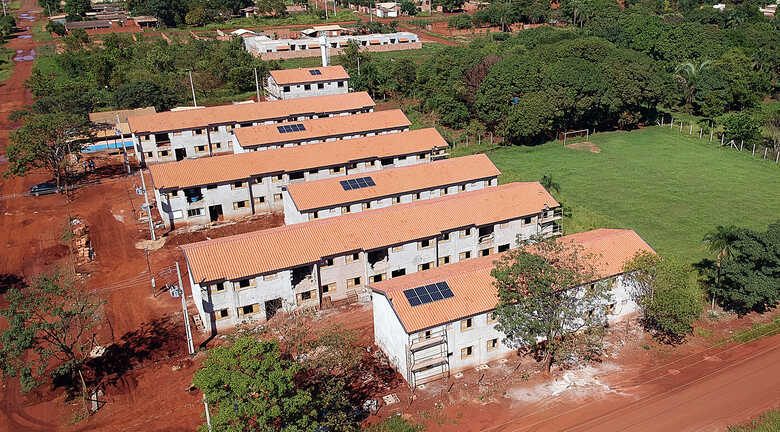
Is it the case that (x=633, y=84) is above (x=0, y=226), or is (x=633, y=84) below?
above

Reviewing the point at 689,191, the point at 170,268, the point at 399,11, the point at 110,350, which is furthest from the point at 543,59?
the point at 399,11

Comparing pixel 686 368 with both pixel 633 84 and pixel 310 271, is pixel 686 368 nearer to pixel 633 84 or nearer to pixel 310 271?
pixel 310 271

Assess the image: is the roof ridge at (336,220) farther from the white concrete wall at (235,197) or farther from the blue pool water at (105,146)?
the blue pool water at (105,146)

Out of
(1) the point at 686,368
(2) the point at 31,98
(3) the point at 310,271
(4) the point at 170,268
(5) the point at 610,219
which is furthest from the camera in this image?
(2) the point at 31,98

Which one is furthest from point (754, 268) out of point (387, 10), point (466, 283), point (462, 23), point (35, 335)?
point (387, 10)

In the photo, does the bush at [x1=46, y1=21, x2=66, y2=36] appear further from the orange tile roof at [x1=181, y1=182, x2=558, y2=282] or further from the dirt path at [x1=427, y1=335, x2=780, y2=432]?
the dirt path at [x1=427, y1=335, x2=780, y2=432]
